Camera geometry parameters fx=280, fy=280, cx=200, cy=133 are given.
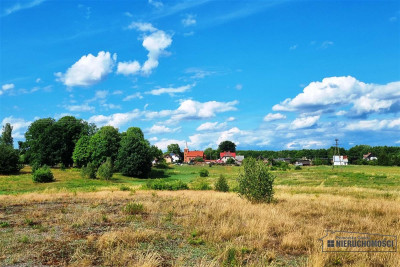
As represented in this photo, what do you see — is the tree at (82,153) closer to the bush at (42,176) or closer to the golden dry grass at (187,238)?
the bush at (42,176)

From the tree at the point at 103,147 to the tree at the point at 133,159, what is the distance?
4.71m

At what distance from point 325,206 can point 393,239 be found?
28.2 ft

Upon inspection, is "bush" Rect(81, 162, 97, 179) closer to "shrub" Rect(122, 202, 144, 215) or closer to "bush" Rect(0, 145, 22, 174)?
"bush" Rect(0, 145, 22, 174)

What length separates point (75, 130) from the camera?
8306 cm

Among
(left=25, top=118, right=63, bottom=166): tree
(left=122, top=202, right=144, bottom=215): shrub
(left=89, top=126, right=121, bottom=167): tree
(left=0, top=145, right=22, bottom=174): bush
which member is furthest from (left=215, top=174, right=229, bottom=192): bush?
(left=25, top=118, right=63, bottom=166): tree

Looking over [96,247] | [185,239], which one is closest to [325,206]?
[185,239]

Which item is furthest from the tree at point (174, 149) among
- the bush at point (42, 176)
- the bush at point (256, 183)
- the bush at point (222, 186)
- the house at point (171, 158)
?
the bush at point (256, 183)

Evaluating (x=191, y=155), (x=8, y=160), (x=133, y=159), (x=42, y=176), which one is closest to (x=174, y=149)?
(x=191, y=155)

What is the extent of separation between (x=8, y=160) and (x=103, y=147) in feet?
68.5

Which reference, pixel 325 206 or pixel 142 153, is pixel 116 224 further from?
pixel 142 153

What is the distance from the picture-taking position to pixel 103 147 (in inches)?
2825

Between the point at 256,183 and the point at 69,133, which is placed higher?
the point at 69,133

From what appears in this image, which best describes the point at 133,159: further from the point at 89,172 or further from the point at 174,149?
the point at 174,149

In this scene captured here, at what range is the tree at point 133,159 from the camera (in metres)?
67.5
